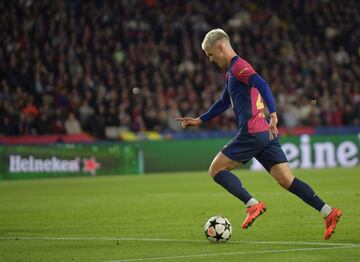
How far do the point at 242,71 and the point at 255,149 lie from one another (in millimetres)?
922

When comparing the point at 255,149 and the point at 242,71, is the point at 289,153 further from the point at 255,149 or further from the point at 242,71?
the point at 242,71

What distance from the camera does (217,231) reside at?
34.6 ft

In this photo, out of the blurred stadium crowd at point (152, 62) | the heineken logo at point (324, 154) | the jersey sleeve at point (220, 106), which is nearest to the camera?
the jersey sleeve at point (220, 106)

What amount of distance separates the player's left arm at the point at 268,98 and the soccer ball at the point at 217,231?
114cm

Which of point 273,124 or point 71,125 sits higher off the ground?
point 273,124

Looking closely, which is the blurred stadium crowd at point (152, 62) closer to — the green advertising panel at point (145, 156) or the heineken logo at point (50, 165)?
the green advertising panel at point (145, 156)

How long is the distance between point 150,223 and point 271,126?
3.69m

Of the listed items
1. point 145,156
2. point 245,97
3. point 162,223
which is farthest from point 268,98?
point 145,156

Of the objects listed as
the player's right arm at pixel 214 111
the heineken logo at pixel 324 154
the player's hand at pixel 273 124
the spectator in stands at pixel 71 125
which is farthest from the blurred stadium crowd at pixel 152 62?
the player's hand at pixel 273 124

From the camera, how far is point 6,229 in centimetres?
1287

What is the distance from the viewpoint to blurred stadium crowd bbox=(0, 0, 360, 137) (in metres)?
28.7

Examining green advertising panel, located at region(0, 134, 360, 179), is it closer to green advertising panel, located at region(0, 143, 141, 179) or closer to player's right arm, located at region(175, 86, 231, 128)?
green advertising panel, located at region(0, 143, 141, 179)

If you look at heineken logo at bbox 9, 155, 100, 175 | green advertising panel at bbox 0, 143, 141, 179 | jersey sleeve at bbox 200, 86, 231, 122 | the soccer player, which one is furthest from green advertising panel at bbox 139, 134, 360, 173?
the soccer player

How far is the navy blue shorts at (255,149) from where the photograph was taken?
1077cm
